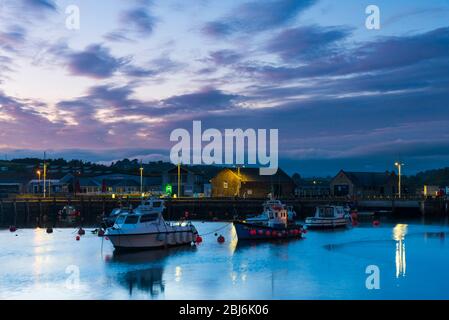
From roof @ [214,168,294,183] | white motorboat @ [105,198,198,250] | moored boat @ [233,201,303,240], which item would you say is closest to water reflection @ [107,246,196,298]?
white motorboat @ [105,198,198,250]

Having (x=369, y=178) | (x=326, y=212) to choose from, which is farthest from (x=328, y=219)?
(x=369, y=178)

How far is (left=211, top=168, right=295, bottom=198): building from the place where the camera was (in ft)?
377

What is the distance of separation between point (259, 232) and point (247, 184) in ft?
197

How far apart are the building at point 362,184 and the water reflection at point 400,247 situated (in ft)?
126

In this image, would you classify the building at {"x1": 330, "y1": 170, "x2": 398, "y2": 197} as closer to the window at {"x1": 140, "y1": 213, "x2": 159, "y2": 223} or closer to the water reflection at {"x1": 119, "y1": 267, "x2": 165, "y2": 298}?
the window at {"x1": 140, "y1": 213, "x2": 159, "y2": 223}

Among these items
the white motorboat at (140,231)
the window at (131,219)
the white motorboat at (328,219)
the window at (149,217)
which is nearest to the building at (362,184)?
the white motorboat at (328,219)

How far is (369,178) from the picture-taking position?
117188 mm

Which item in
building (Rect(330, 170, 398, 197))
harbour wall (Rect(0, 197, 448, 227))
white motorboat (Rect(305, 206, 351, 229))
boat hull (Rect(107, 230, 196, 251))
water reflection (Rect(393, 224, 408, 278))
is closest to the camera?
water reflection (Rect(393, 224, 408, 278))

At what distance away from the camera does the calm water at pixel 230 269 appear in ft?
104

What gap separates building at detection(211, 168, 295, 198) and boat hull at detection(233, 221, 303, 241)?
56735 millimetres

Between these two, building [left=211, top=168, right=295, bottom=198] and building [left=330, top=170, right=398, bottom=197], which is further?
building [left=211, top=168, right=295, bottom=198]

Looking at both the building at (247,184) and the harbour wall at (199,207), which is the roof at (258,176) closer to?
the building at (247,184)

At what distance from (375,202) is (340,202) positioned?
5875mm
